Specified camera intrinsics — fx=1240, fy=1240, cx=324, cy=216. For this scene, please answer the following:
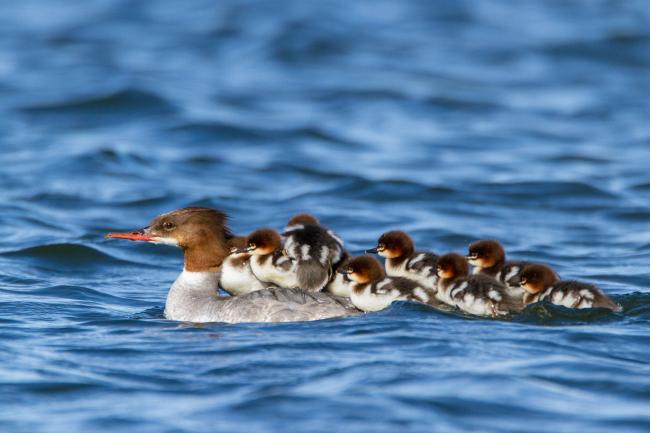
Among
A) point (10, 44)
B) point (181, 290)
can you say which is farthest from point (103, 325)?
point (10, 44)

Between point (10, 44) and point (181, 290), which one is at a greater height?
point (10, 44)

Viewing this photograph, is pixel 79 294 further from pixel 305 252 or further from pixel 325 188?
pixel 325 188

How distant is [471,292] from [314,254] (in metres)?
1.20

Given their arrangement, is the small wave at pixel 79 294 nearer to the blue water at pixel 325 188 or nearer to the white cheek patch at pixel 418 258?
the blue water at pixel 325 188

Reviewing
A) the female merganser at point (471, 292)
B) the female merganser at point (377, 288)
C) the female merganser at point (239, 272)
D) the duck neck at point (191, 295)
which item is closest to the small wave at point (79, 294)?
the duck neck at point (191, 295)

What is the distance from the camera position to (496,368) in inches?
275

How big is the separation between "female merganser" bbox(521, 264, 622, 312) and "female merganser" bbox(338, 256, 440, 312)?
0.62 meters

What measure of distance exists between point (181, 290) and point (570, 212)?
243 inches

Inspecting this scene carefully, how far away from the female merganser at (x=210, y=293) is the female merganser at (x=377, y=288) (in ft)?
0.37

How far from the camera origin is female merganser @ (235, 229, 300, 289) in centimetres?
859

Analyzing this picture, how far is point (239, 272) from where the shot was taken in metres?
8.77

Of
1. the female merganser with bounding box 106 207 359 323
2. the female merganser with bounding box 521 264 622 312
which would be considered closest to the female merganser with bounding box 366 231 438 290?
the female merganser with bounding box 106 207 359 323

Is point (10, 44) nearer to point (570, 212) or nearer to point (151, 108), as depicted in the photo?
point (151, 108)

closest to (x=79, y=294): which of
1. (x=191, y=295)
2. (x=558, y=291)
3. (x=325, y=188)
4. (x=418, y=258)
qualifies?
(x=191, y=295)
